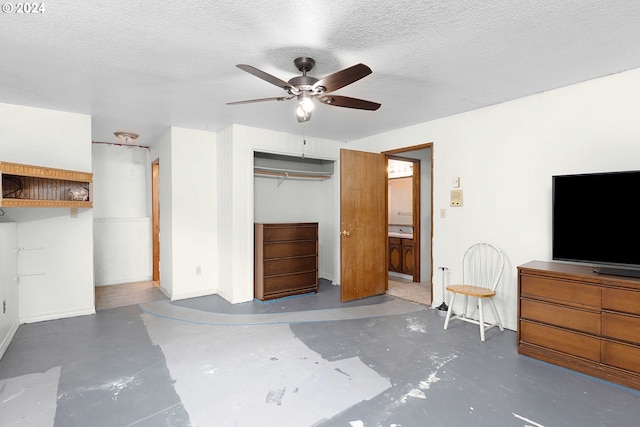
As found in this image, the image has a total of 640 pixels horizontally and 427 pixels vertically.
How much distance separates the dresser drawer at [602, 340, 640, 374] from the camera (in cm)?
229

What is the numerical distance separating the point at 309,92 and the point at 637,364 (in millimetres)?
3056

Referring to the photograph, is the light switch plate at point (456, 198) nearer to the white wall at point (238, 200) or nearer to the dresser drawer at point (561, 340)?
the dresser drawer at point (561, 340)

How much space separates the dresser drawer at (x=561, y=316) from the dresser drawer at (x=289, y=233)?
9.38ft

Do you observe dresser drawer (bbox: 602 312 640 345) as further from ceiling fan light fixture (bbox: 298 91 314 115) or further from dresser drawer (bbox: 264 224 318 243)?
dresser drawer (bbox: 264 224 318 243)

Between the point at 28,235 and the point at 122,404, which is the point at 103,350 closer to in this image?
the point at 122,404

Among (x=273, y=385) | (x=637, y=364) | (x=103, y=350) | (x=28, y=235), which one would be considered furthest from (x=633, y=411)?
(x=28, y=235)

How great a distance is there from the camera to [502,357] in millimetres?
2805

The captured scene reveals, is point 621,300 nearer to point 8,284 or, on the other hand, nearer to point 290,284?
point 290,284

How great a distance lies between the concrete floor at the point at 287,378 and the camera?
6.60 feet

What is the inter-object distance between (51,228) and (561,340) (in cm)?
529

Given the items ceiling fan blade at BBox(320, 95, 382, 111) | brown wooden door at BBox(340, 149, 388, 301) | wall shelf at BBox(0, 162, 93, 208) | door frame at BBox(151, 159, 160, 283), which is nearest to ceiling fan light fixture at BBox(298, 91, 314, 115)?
ceiling fan blade at BBox(320, 95, 382, 111)

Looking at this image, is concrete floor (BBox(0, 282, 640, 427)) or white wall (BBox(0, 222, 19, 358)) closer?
concrete floor (BBox(0, 282, 640, 427))

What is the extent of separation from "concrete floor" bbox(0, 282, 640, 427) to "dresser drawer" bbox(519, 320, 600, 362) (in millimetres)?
169

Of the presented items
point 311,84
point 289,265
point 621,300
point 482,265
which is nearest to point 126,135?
point 289,265
